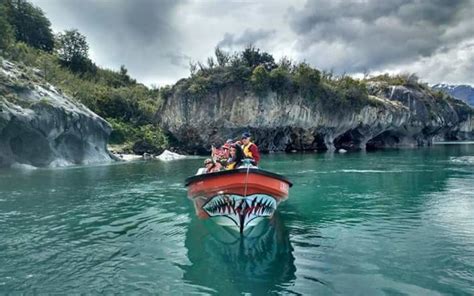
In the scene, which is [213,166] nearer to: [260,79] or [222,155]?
[222,155]

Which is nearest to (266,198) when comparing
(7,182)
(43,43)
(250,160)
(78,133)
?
(250,160)

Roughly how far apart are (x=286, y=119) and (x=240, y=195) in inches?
1896

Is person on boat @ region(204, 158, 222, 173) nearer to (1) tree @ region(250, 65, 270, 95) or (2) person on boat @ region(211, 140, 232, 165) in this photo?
(2) person on boat @ region(211, 140, 232, 165)

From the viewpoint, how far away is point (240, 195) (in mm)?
10359

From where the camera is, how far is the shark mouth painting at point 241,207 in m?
10.4

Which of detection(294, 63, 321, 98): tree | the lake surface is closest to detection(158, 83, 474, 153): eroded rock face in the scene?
detection(294, 63, 321, 98): tree

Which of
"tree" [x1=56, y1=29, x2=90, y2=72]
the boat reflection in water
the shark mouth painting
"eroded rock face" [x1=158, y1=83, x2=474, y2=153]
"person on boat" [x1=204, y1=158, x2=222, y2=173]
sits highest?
"tree" [x1=56, y1=29, x2=90, y2=72]

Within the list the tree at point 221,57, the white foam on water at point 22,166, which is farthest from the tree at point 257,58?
the white foam on water at point 22,166

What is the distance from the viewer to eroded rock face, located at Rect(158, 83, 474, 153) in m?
56.8

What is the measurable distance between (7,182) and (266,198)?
716 inches

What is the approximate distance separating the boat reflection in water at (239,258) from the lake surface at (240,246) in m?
0.03

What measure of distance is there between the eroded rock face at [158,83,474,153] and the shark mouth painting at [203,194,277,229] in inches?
1807

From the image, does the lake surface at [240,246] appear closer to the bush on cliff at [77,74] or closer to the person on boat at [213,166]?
the person on boat at [213,166]

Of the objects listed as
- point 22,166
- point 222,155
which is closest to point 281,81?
point 22,166
